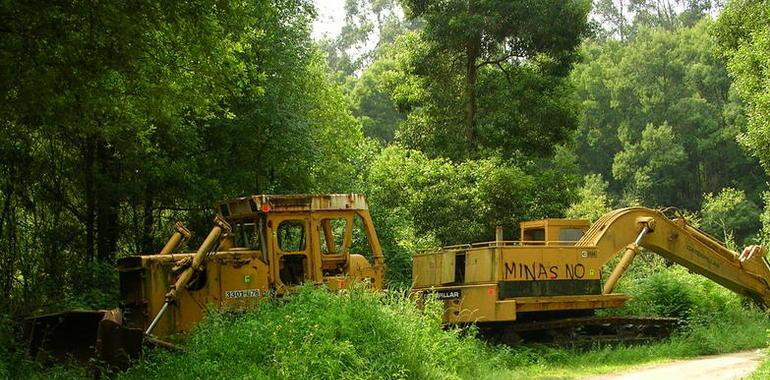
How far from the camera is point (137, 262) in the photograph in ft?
46.9

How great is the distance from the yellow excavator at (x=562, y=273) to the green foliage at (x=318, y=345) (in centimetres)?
394

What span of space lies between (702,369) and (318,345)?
6793 millimetres

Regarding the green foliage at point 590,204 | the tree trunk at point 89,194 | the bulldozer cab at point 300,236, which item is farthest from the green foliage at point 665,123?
the bulldozer cab at point 300,236

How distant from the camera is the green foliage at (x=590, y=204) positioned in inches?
1410

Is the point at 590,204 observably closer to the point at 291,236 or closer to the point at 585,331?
the point at 585,331

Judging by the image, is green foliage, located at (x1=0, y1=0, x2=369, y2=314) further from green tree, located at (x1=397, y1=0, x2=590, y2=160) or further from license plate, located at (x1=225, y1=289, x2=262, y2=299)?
green tree, located at (x1=397, y1=0, x2=590, y2=160)

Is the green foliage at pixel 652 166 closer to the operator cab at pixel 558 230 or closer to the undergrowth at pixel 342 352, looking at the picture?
the operator cab at pixel 558 230

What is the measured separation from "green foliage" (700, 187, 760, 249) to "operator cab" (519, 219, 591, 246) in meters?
39.1

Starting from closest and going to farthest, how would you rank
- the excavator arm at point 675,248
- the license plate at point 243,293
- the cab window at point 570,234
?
the license plate at point 243,293, the excavator arm at point 675,248, the cab window at point 570,234

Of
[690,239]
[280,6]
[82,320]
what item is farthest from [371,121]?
[82,320]

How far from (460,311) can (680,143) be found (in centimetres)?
5080

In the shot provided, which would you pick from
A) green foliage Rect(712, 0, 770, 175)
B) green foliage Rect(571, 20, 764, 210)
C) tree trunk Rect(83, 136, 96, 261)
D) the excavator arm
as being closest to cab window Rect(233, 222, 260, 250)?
tree trunk Rect(83, 136, 96, 261)

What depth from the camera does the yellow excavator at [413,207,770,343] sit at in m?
16.2

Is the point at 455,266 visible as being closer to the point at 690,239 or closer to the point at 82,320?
the point at 690,239
